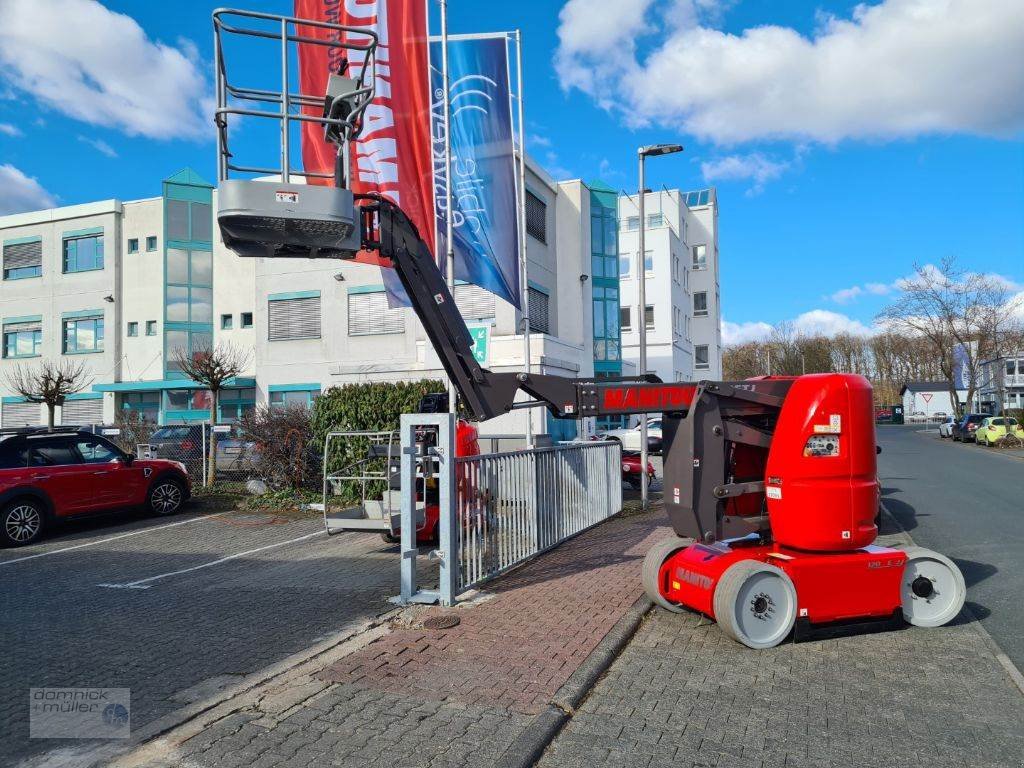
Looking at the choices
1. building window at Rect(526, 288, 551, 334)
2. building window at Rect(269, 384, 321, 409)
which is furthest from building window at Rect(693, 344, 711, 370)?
building window at Rect(269, 384, 321, 409)

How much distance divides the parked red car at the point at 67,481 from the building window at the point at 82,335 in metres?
24.0

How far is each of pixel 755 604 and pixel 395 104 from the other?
11.0 m

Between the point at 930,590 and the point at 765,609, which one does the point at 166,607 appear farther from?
the point at 930,590

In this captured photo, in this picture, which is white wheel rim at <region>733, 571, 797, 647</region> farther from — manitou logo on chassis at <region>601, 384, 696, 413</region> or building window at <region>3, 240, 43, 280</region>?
building window at <region>3, 240, 43, 280</region>

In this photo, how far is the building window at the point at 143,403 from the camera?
3228 centimetres

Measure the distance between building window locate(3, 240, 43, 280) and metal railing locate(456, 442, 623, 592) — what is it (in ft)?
110

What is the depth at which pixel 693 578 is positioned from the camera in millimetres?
6195

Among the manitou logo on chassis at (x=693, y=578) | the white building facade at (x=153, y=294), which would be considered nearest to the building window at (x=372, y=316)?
the white building facade at (x=153, y=294)

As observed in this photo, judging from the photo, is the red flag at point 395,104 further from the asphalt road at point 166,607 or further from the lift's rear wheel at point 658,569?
the lift's rear wheel at point 658,569

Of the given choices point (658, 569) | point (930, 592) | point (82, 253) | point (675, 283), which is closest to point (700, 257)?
point (675, 283)

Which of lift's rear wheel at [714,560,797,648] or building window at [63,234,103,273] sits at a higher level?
building window at [63,234,103,273]

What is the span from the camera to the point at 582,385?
6371 millimetres

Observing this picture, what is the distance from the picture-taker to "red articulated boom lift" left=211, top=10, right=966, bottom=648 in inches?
227

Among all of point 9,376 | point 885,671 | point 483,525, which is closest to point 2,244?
point 9,376
